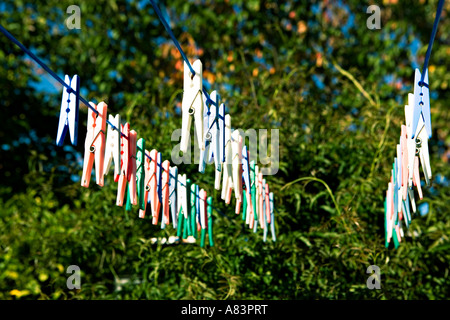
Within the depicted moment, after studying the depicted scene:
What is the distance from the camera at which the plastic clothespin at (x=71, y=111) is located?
4.90ft

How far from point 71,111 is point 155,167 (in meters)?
0.54

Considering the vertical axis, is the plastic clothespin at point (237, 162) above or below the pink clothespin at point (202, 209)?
above

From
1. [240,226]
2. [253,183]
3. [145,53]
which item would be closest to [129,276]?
[240,226]

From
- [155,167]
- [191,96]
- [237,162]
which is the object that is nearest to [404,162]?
[237,162]

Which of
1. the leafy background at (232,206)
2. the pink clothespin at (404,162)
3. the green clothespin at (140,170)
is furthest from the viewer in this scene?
the leafy background at (232,206)

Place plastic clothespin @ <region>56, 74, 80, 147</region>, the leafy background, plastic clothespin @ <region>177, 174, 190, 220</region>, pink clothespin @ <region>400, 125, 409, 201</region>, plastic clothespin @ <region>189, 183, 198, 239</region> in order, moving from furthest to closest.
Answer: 1. the leafy background
2. plastic clothespin @ <region>189, 183, 198, 239</region>
3. plastic clothespin @ <region>177, 174, 190, 220</region>
4. pink clothespin @ <region>400, 125, 409, 201</region>
5. plastic clothespin @ <region>56, 74, 80, 147</region>

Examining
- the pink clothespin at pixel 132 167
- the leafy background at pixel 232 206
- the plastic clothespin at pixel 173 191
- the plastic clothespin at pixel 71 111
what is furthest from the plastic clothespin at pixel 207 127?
the leafy background at pixel 232 206

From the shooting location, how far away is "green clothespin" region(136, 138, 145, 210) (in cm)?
193

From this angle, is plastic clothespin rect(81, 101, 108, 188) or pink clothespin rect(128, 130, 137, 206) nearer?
plastic clothespin rect(81, 101, 108, 188)

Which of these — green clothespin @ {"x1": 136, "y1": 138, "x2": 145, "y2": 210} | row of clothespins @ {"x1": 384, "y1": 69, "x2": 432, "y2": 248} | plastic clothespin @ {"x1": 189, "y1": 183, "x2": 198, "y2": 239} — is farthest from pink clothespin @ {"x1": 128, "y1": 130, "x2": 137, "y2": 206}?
row of clothespins @ {"x1": 384, "y1": 69, "x2": 432, "y2": 248}

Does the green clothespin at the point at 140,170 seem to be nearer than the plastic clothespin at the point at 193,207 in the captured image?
Yes

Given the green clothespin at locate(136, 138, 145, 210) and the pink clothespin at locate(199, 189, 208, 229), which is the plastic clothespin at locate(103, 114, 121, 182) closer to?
the green clothespin at locate(136, 138, 145, 210)

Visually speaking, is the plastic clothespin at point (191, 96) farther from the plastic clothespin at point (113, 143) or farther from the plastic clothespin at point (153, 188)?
the plastic clothespin at point (153, 188)

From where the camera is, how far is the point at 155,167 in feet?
6.55
